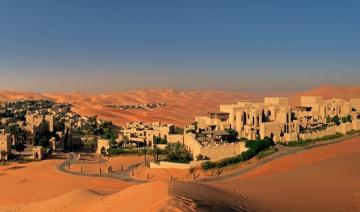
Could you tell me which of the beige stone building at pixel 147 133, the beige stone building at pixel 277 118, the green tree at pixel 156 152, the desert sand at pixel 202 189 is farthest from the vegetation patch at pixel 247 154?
the beige stone building at pixel 147 133

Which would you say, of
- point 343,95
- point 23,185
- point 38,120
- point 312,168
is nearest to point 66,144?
point 38,120

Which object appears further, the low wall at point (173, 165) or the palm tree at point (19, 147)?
the palm tree at point (19, 147)

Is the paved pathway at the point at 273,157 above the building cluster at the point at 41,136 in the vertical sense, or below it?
below

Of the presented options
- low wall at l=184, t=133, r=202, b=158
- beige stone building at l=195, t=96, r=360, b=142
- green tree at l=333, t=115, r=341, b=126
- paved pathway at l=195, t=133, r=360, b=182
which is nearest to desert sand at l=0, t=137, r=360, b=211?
paved pathway at l=195, t=133, r=360, b=182

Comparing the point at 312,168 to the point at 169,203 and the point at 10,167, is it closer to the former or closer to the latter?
the point at 169,203

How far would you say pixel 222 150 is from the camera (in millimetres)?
36844

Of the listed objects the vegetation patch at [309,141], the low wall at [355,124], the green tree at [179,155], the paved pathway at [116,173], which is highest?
the low wall at [355,124]

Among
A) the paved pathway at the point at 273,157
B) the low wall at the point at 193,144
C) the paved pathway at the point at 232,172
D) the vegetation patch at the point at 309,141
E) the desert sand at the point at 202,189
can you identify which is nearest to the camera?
the desert sand at the point at 202,189

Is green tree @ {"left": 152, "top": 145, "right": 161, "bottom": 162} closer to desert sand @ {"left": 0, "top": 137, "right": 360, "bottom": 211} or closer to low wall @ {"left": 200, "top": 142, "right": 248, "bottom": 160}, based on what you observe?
low wall @ {"left": 200, "top": 142, "right": 248, "bottom": 160}

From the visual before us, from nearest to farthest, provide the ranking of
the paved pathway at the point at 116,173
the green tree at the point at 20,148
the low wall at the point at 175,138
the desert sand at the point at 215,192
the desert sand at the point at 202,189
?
the desert sand at the point at 215,192, the desert sand at the point at 202,189, the paved pathway at the point at 116,173, the low wall at the point at 175,138, the green tree at the point at 20,148

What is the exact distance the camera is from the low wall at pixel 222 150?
3606 centimetres

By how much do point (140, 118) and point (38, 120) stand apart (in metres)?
36.3

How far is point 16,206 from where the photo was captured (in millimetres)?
24984

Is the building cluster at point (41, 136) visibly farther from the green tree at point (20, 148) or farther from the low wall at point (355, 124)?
the low wall at point (355, 124)
